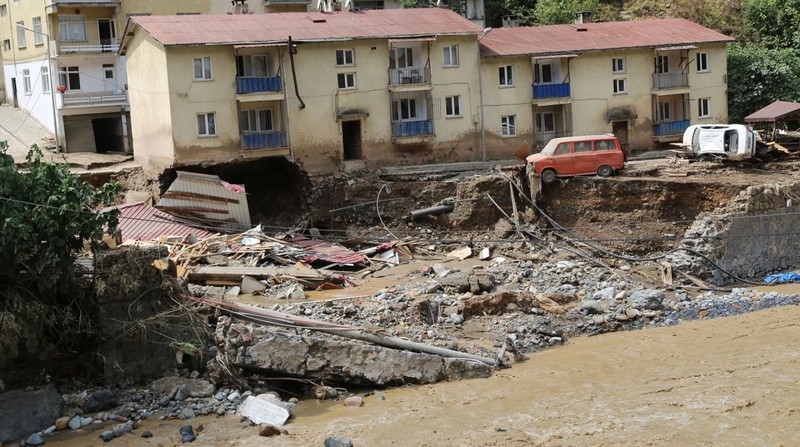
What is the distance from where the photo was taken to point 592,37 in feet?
139

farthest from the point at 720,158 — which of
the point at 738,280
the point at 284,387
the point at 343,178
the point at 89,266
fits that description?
the point at 89,266

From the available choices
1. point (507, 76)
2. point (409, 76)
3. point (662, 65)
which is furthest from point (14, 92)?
point (662, 65)

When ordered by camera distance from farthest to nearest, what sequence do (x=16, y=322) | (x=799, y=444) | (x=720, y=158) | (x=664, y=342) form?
(x=720, y=158) → (x=664, y=342) → (x=16, y=322) → (x=799, y=444)

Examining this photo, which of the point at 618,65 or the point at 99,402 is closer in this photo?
the point at 99,402

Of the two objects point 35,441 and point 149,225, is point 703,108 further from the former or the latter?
point 35,441

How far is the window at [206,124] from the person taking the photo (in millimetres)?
36000

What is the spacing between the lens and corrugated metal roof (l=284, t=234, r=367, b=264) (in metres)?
31.2

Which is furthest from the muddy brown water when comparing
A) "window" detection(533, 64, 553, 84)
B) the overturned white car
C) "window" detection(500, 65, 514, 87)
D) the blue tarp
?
"window" detection(533, 64, 553, 84)

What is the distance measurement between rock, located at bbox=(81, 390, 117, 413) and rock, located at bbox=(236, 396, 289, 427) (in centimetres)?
239

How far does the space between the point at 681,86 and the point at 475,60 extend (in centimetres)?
966

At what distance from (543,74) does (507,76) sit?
1.79 meters

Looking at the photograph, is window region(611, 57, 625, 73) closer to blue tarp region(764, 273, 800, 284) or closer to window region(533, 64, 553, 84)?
window region(533, 64, 553, 84)

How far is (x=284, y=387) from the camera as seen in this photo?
19031mm

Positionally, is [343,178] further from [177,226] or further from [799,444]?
[799,444]
